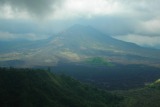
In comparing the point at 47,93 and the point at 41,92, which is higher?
the point at 41,92

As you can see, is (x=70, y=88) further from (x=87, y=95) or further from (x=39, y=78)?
(x=39, y=78)

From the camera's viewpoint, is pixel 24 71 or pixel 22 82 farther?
pixel 24 71

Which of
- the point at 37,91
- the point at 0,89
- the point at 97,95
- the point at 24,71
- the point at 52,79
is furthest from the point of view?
the point at 97,95

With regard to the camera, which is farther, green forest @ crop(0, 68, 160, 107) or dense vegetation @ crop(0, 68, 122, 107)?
green forest @ crop(0, 68, 160, 107)

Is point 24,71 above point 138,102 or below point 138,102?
above

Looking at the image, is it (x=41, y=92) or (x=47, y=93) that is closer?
(x=41, y=92)

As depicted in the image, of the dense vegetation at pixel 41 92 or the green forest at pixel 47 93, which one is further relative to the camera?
the green forest at pixel 47 93

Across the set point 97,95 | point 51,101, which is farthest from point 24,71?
point 97,95

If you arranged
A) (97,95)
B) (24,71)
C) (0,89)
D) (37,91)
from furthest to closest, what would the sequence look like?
(97,95)
(24,71)
(37,91)
(0,89)
